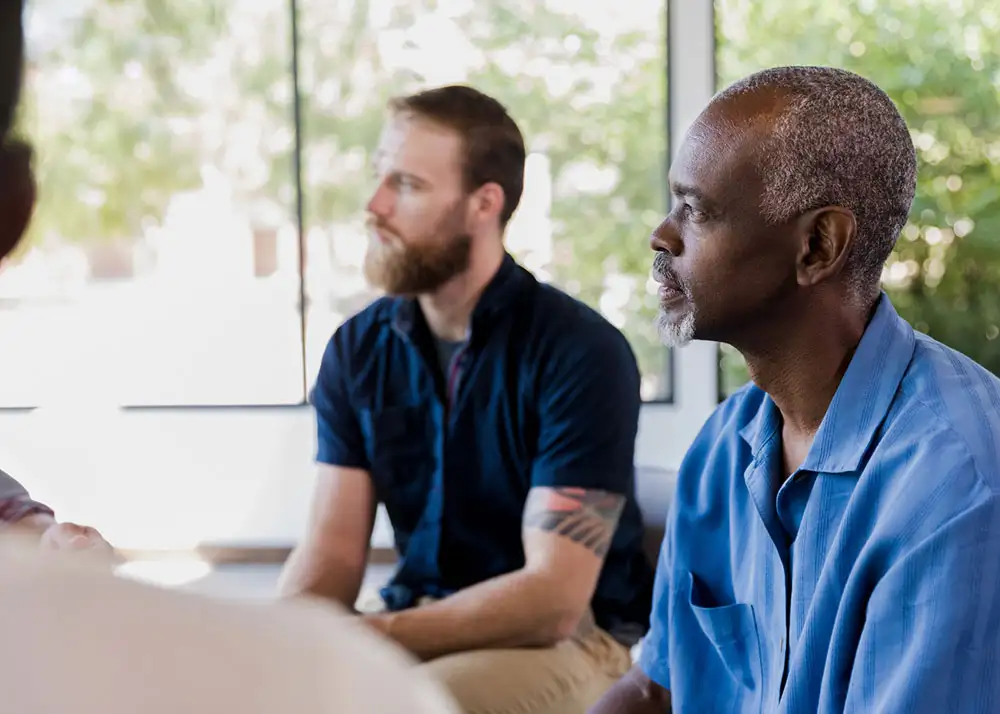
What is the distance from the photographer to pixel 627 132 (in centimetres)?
401

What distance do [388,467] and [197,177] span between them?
2607mm

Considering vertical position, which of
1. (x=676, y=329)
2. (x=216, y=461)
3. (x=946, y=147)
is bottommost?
(x=216, y=461)

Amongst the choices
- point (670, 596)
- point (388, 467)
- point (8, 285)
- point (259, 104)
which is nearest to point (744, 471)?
point (670, 596)

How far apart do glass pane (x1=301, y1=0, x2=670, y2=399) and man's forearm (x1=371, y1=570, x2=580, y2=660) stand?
2.46 metres

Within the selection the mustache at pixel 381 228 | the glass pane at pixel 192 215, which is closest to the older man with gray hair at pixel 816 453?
the mustache at pixel 381 228

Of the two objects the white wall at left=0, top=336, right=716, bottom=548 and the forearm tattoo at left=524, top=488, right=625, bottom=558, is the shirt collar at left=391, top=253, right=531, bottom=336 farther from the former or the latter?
the white wall at left=0, top=336, right=716, bottom=548

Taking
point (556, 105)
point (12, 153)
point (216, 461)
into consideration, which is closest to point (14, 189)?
point (12, 153)

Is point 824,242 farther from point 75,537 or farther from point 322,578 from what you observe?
point 322,578

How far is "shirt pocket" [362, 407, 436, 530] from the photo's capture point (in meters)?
1.80

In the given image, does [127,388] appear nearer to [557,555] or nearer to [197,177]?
[197,177]

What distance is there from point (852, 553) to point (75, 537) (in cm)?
75

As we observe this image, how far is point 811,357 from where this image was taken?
1151 mm

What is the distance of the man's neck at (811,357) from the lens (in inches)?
45.1

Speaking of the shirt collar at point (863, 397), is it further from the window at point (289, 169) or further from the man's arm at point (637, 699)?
the window at point (289, 169)
